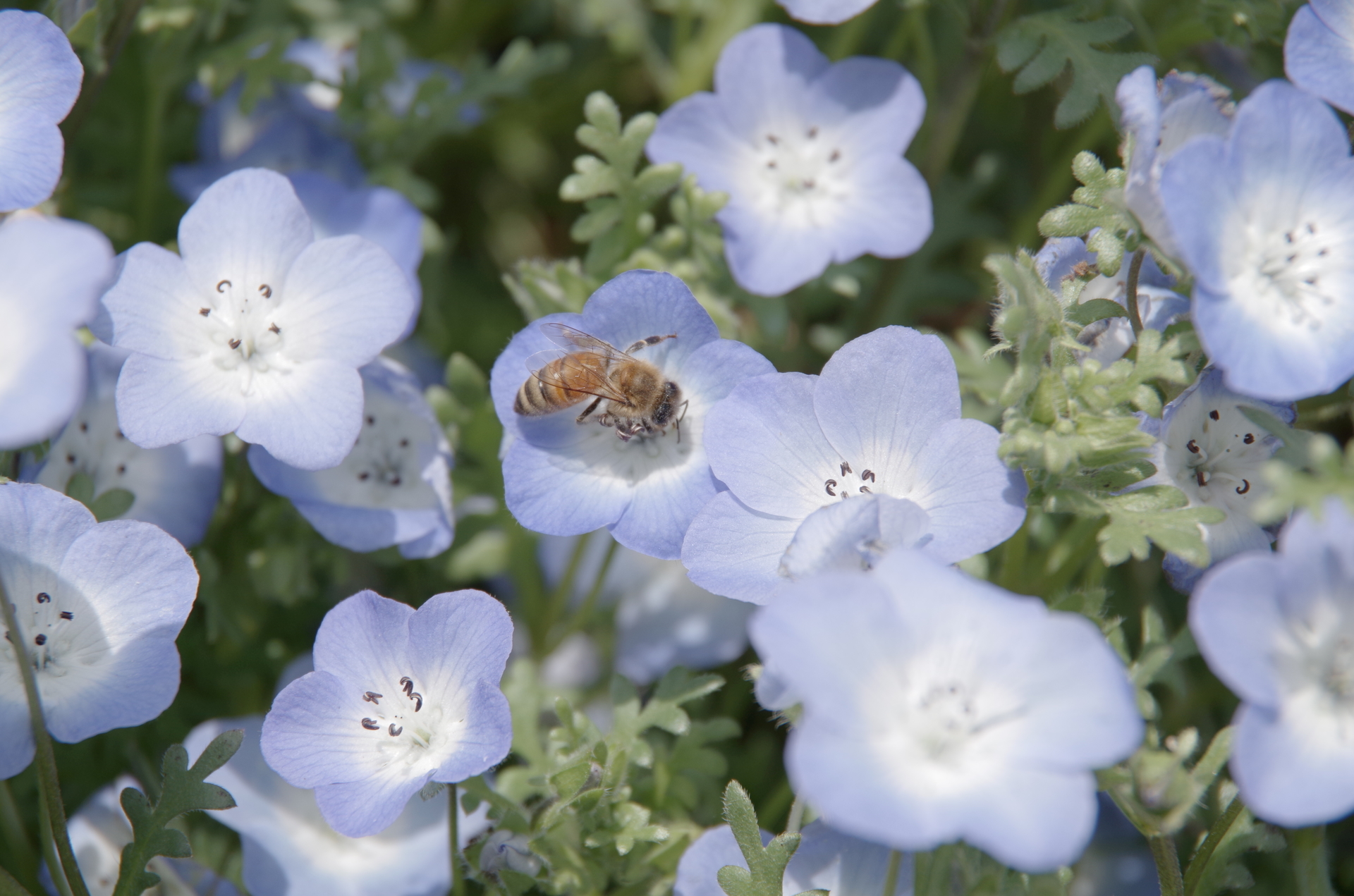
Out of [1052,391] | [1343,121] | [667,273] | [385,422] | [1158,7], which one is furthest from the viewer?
[1158,7]

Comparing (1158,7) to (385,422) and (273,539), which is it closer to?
(385,422)

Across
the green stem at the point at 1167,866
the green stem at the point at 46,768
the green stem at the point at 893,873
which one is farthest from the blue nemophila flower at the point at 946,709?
the green stem at the point at 46,768

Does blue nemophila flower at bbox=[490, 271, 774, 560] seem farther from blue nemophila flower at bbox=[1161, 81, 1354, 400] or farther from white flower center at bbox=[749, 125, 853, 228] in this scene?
blue nemophila flower at bbox=[1161, 81, 1354, 400]

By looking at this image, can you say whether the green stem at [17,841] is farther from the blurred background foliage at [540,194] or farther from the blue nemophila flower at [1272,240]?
the blue nemophila flower at [1272,240]

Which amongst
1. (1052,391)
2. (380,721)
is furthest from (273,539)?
(1052,391)

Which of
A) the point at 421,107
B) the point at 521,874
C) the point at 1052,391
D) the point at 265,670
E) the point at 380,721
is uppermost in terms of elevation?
the point at 1052,391
